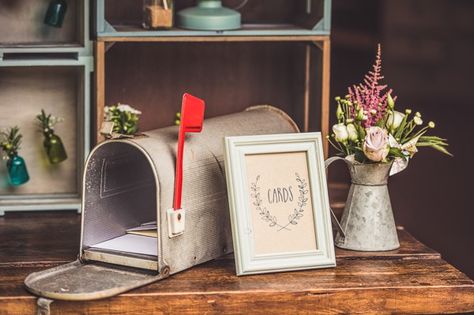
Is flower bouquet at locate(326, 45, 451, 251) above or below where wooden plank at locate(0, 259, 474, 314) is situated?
above

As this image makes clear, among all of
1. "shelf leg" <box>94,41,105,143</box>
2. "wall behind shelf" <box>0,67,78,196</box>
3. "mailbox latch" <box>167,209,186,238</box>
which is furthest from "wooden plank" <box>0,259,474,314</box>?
"wall behind shelf" <box>0,67,78,196</box>

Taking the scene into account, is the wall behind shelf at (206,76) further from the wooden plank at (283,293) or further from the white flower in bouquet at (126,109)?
the wooden plank at (283,293)

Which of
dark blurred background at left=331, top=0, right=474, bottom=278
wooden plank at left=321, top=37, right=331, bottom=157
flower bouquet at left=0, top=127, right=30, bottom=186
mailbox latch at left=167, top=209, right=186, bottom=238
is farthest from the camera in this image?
dark blurred background at left=331, top=0, right=474, bottom=278

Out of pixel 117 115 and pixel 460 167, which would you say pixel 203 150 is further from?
pixel 460 167

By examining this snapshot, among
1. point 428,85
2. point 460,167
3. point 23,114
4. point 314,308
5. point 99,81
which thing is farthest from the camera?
point 428,85

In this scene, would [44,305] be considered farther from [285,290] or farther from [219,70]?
[219,70]

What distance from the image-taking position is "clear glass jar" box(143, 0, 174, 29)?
9.43 feet

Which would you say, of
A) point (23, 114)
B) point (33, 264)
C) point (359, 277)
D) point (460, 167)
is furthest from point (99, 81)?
point (460, 167)

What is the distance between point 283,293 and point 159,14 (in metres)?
1.03

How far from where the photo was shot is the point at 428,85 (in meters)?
4.73

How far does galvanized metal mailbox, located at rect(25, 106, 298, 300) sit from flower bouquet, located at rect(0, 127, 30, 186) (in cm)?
64

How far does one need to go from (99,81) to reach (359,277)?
963mm

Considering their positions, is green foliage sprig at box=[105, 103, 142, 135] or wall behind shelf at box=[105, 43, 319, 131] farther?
wall behind shelf at box=[105, 43, 319, 131]

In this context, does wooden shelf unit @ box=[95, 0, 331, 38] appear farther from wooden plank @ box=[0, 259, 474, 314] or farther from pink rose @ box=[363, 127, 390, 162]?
wooden plank @ box=[0, 259, 474, 314]
